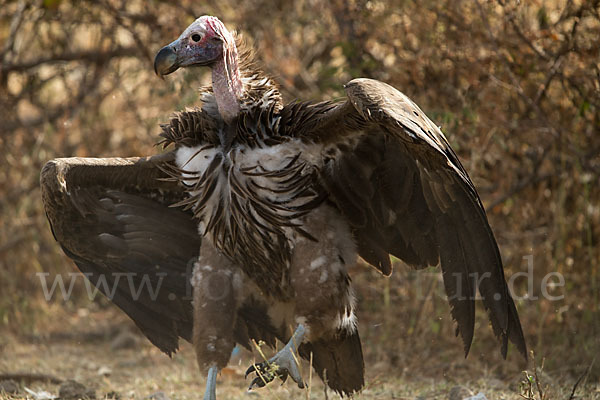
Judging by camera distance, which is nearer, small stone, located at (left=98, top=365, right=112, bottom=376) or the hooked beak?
the hooked beak

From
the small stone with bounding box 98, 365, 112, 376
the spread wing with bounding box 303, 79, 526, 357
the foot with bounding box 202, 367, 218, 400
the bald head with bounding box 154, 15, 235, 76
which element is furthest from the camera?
the small stone with bounding box 98, 365, 112, 376

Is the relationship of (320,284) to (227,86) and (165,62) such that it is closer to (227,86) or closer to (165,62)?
(227,86)

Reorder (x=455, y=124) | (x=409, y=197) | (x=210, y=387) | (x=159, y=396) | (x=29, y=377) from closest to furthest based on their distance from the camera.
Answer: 1. (x=210, y=387)
2. (x=409, y=197)
3. (x=159, y=396)
4. (x=29, y=377)
5. (x=455, y=124)

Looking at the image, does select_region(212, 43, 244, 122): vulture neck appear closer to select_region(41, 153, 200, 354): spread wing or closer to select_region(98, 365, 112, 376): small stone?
select_region(41, 153, 200, 354): spread wing

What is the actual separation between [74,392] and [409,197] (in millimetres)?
2159

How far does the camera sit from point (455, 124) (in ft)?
17.0

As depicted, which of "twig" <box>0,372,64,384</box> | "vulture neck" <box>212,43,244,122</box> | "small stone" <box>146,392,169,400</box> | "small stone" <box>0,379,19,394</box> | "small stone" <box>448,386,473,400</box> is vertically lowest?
"twig" <box>0,372,64,384</box>

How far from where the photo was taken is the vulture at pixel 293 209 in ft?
11.7

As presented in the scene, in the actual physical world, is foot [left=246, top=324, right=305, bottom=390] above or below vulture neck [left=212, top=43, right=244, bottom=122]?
below

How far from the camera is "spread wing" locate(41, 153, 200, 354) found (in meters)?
4.32

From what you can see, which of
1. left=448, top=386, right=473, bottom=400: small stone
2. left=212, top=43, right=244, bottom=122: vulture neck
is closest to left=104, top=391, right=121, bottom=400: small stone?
left=212, top=43, right=244, bottom=122: vulture neck

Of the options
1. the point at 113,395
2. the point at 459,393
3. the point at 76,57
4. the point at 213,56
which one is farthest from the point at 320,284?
the point at 76,57

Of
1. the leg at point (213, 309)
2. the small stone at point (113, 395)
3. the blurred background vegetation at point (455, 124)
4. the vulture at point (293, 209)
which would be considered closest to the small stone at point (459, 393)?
the vulture at point (293, 209)

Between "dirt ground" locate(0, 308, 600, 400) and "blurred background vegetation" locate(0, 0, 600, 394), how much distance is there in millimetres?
164
